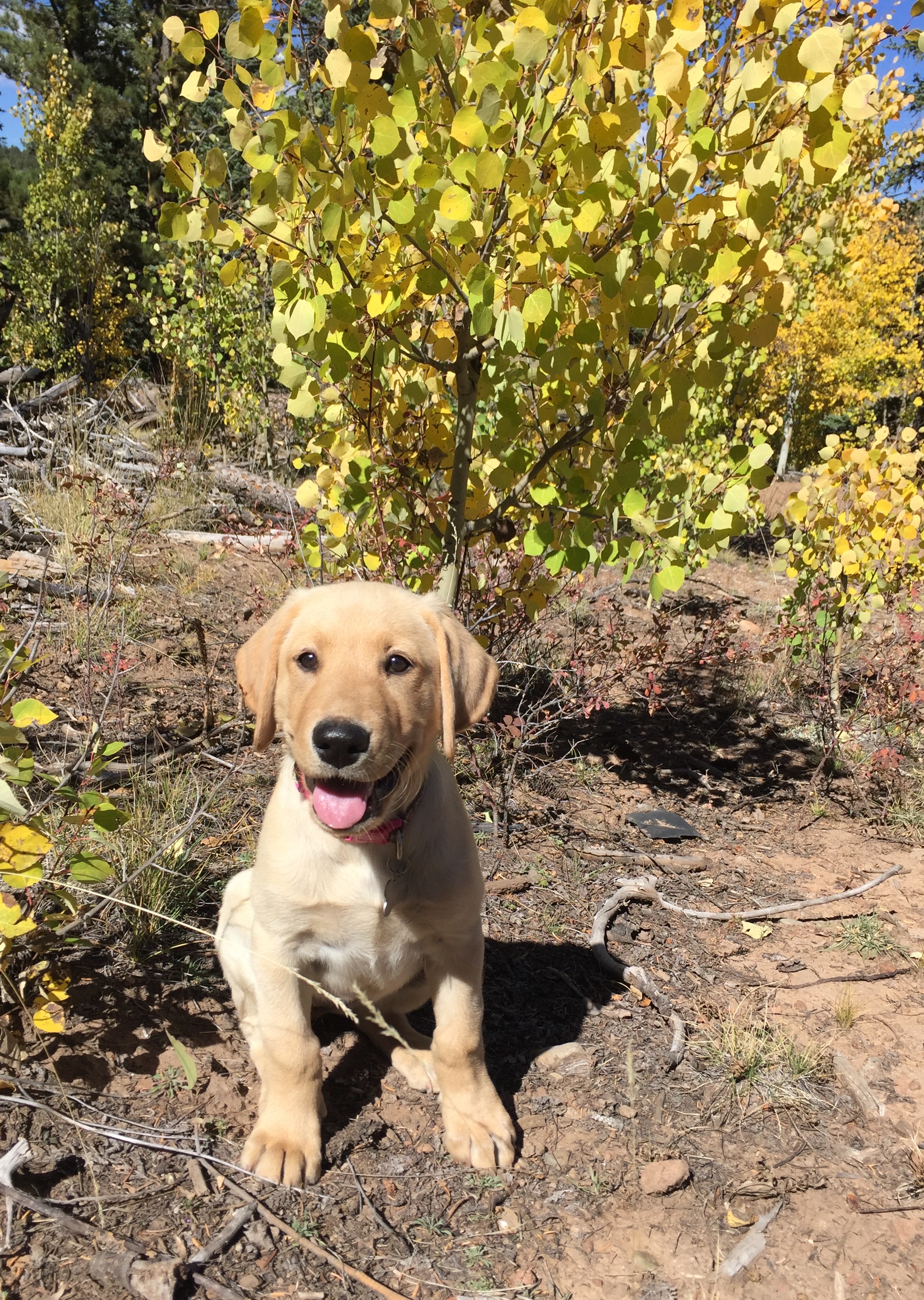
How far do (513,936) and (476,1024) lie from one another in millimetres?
978

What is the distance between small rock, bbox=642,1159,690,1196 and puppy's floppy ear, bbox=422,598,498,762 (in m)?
1.13

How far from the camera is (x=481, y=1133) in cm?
220

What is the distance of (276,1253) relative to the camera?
186cm

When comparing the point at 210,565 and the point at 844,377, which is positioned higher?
the point at 844,377

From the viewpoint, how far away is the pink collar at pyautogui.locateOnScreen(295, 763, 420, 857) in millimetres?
2049

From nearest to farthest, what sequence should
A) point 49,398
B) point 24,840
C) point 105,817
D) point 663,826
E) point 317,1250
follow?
point 24,840 < point 317,1250 < point 105,817 < point 663,826 < point 49,398

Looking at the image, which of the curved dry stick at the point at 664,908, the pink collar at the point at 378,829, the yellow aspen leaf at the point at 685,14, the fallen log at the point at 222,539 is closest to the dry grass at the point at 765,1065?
the curved dry stick at the point at 664,908

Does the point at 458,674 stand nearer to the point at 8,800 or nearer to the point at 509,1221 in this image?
the point at 8,800

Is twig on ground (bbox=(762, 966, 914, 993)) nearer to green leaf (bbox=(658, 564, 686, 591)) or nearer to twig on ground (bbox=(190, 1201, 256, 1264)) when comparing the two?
green leaf (bbox=(658, 564, 686, 591))

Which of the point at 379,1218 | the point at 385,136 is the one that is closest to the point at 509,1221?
the point at 379,1218

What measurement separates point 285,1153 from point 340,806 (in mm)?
871

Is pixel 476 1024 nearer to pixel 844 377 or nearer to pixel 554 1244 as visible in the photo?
pixel 554 1244

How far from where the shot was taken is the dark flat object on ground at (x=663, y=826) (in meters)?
3.99

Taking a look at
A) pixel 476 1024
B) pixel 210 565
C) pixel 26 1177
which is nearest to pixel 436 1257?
pixel 476 1024
